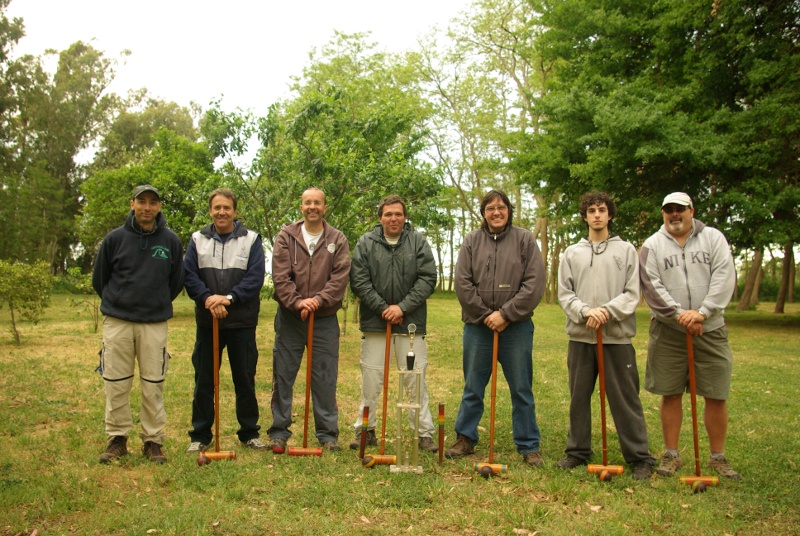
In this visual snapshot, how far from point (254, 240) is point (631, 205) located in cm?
1302

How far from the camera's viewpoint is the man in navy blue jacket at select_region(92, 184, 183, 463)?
16.4 ft

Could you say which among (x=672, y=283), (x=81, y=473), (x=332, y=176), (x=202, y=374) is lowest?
(x=81, y=473)

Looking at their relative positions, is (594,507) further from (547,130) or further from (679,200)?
(547,130)

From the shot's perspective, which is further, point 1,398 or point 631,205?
point 631,205

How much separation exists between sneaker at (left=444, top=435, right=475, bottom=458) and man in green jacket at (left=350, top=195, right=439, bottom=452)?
17 cm

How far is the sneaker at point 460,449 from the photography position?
5.26m

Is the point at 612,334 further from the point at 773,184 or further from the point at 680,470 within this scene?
the point at 773,184

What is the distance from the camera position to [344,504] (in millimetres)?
4160

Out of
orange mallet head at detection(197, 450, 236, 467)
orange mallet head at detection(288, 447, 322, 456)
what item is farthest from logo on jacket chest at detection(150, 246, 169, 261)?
orange mallet head at detection(288, 447, 322, 456)

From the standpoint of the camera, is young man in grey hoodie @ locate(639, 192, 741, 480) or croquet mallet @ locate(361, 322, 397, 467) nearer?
young man in grey hoodie @ locate(639, 192, 741, 480)

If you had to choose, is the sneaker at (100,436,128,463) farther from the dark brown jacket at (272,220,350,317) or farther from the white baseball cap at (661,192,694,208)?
the white baseball cap at (661,192,694,208)

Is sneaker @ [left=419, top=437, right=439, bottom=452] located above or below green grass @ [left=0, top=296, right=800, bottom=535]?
above

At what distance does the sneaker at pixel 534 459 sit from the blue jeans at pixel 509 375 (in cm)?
4

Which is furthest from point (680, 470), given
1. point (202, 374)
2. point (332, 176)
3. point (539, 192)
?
point (539, 192)
